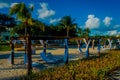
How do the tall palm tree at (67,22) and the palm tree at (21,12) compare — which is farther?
the tall palm tree at (67,22)

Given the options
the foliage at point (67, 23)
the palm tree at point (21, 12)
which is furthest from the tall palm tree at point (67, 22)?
the palm tree at point (21, 12)

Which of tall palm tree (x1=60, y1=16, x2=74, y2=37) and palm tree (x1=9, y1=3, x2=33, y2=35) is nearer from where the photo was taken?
palm tree (x1=9, y1=3, x2=33, y2=35)

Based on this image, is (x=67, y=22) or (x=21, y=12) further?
(x=67, y=22)

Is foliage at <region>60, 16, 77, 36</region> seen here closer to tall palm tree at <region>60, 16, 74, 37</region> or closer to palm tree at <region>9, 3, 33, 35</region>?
tall palm tree at <region>60, 16, 74, 37</region>

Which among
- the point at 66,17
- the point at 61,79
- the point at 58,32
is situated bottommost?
the point at 61,79

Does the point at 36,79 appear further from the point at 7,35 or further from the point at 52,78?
the point at 7,35

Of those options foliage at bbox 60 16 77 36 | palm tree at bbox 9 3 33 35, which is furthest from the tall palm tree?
palm tree at bbox 9 3 33 35

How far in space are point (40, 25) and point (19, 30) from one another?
44.5 feet

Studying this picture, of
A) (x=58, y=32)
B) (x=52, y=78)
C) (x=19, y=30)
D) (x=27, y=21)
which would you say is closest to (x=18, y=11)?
(x=27, y=21)

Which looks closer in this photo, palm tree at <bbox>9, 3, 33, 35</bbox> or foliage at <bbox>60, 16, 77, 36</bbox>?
palm tree at <bbox>9, 3, 33, 35</bbox>

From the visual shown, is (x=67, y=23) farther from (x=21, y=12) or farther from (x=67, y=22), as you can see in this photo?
(x=21, y=12)

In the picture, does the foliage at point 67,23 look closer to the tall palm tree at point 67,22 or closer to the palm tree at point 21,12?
the tall palm tree at point 67,22

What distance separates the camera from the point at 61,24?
7056 cm

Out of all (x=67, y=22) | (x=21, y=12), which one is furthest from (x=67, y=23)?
(x=21, y=12)
